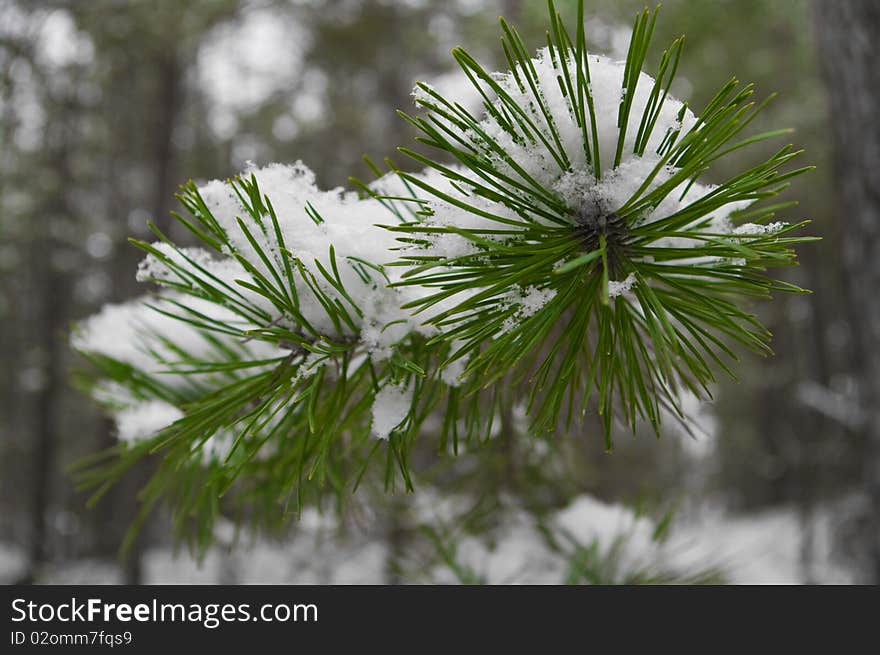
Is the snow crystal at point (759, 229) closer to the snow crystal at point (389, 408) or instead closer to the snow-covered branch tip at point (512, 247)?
the snow-covered branch tip at point (512, 247)

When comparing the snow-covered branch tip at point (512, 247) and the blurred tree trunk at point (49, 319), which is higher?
the blurred tree trunk at point (49, 319)

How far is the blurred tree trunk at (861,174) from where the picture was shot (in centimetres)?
239

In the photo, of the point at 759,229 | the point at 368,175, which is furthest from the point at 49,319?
the point at 759,229

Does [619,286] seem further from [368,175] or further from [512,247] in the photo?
[368,175]

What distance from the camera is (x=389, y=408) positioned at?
810 mm

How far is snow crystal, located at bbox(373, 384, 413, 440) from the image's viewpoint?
785 millimetres

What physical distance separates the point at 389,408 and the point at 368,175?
628 centimetres

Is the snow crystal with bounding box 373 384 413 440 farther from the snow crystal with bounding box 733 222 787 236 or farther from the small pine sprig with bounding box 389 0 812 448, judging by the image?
the snow crystal with bounding box 733 222 787 236

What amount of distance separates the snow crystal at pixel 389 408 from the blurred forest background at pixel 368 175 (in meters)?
0.32

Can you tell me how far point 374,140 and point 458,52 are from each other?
1197 cm

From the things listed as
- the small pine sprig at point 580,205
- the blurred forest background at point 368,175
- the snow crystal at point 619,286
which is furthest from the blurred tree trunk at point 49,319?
the snow crystal at point 619,286

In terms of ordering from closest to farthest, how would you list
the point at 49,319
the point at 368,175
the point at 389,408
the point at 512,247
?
1. the point at 512,247
2. the point at 389,408
3. the point at 368,175
4. the point at 49,319

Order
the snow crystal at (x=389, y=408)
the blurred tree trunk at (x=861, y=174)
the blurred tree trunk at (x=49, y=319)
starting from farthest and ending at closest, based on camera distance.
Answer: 1. the blurred tree trunk at (x=49, y=319)
2. the blurred tree trunk at (x=861, y=174)
3. the snow crystal at (x=389, y=408)
